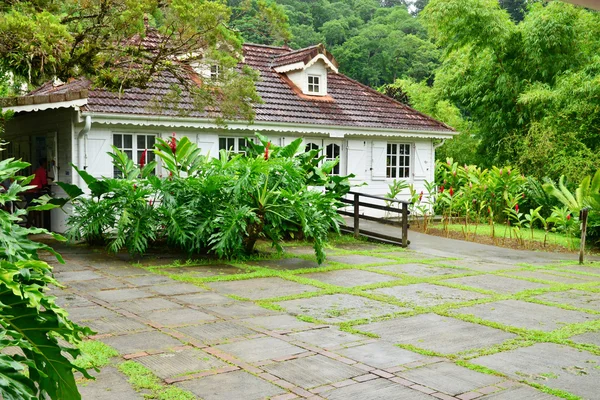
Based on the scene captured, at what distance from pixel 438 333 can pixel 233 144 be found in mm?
10925

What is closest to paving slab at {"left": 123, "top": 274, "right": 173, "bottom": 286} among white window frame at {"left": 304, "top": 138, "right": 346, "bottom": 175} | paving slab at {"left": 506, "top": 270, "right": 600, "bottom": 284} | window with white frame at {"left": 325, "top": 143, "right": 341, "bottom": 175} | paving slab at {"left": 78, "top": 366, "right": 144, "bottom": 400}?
paving slab at {"left": 78, "top": 366, "right": 144, "bottom": 400}

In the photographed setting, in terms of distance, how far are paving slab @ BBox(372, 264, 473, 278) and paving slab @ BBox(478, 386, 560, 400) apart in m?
5.36

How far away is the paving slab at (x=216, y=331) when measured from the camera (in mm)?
6383

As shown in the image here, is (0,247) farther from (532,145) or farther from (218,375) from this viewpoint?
(532,145)

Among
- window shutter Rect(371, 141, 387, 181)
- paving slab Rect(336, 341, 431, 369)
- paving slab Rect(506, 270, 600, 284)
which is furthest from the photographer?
window shutter Rect(371, 141, 387, 181)

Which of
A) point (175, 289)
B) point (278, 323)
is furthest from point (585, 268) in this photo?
point (175, 289)

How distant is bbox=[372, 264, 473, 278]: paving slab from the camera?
35.2 ft

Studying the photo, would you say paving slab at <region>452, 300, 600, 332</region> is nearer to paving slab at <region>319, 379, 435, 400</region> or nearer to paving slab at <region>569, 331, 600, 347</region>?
paving slab at <region>569, 331, 600, 347</region>

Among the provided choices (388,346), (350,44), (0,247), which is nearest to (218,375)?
(388,346)

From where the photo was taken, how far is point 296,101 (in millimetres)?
18391

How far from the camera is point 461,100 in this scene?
81.7 feet

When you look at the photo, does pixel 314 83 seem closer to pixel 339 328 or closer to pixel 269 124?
pixel 269 124

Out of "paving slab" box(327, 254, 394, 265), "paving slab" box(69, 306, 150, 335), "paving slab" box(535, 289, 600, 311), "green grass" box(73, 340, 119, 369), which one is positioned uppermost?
"green grass" box(73, 340, 119, 369)

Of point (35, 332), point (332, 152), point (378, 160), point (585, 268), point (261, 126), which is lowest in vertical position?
point (585, 268)
